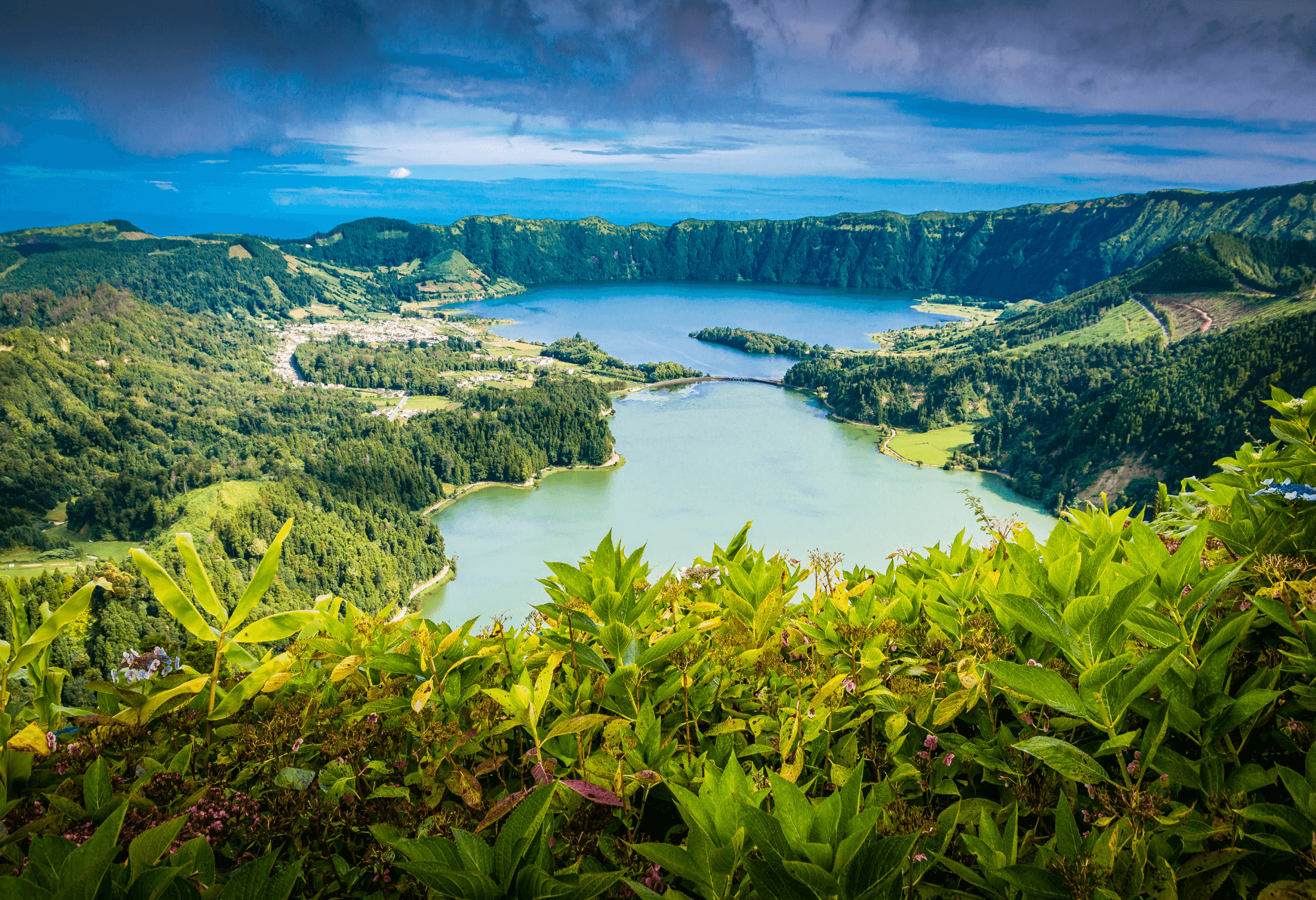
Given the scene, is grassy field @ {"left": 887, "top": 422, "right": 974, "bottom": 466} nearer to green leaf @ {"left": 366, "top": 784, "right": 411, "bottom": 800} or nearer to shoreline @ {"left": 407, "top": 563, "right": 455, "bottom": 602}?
shoreline @ {"left": 407, "top": 563, "right": 455, "bottom": 602}

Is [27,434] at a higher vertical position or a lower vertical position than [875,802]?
lower

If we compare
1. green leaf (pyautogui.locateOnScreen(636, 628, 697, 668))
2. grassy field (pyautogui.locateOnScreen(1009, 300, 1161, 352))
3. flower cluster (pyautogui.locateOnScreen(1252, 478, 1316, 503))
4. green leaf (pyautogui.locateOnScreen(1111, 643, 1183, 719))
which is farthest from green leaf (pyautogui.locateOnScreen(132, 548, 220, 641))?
grassy field (pyautogui.locateOnScreen(1009, 300, 1161, 352))

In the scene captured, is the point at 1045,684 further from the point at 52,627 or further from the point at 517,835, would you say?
the point at 52,627

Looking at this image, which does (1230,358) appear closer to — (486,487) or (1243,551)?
(486,487)

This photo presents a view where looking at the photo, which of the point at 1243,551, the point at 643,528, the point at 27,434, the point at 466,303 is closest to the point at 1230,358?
the point at 643,528

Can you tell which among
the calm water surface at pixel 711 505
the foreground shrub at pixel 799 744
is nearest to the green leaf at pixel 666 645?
the foreground shrub at pixel 799 744

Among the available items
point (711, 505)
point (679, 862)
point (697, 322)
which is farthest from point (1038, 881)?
point (697, 322)

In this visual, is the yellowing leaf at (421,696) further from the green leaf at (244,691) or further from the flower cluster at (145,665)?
the flower cluster at (145,665)

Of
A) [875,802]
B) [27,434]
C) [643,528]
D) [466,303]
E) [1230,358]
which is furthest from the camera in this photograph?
[466,303]
